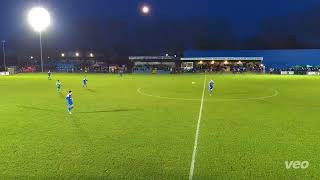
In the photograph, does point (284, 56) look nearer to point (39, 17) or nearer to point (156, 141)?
point (39, 17)

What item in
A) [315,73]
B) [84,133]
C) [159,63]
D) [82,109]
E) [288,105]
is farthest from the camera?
[159,63]

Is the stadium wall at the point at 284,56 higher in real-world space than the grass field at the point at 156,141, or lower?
higher

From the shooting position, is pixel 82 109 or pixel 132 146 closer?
pixel 132 146

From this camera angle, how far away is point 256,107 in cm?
2605

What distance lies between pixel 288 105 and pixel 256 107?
9.77ft

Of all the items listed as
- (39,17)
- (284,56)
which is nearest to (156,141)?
(39,17)

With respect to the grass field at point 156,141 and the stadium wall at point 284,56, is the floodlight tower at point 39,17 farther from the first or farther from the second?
the stadium wall at point 284,56

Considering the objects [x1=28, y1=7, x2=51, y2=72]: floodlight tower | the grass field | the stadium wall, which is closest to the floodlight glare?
[x1=28, y1=7, x2=51, y2=72]: floodlight tower

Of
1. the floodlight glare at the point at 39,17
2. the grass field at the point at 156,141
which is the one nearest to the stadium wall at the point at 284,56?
the floodlight glare at the point at 39,17

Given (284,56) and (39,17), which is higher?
(39,17)

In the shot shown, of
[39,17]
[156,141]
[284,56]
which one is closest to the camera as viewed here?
[156,141]

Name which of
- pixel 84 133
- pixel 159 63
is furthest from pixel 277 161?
pixel 159 63

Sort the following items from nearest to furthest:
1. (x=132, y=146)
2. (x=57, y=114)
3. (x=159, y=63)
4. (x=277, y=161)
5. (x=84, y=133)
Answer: (x=277, y=161)
(x=132, y=146)
(x=84, y=133)
(x=57, y=114)
(x=159, y=63)

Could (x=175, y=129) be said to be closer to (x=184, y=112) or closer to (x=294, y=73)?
(x=184, y=112)
